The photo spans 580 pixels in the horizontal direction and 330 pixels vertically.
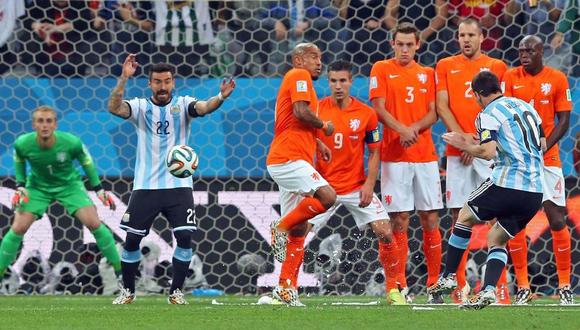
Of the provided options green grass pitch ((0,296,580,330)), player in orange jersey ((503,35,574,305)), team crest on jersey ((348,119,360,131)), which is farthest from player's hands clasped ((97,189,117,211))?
player in orange jersey ((503,35,574,305))

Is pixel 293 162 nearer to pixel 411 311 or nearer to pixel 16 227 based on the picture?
pixel 411 311

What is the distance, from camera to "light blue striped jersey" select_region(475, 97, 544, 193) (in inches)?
337

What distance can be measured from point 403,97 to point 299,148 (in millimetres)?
1209

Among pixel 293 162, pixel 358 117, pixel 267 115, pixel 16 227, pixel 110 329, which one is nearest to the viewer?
pixel 110 329

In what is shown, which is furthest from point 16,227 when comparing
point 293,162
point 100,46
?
point 293,162

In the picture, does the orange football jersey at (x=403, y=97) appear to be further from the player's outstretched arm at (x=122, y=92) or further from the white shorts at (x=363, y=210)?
the player's outstretched arm at (x=122, y=92)

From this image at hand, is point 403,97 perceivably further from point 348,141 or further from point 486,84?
point 486,84

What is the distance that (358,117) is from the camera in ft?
32.8

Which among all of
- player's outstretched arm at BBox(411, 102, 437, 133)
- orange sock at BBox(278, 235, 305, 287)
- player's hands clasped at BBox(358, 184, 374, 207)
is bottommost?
orange sock at BBox(278, 235, 305, 287)

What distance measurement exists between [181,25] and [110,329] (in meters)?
5.74

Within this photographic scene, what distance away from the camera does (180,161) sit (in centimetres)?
952

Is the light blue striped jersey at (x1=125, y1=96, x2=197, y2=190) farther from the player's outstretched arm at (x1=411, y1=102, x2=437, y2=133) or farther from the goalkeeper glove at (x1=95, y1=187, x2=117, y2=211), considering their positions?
the player's outstretched arm at (x1=411, y1=102, x2=437, y2=133)

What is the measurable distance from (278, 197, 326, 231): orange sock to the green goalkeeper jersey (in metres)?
2.60

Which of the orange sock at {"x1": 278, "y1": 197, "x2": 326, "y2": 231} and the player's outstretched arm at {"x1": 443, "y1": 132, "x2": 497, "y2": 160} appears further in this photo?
the orange sock at {"x1": 278, "y1": 197, "x2": 326, "y2": 231}
